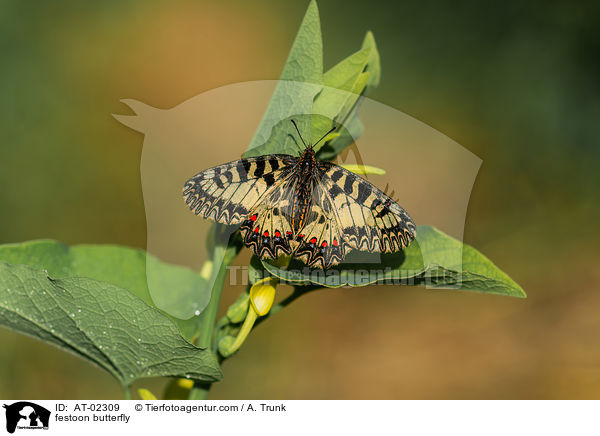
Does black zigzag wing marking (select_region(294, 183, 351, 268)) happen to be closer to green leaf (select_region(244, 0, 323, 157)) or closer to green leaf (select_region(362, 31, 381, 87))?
green leaf (select_region(244, 0, 323, 157))

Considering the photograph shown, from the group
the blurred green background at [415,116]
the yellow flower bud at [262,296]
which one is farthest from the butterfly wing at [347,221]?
the blurred green background at [415,116]

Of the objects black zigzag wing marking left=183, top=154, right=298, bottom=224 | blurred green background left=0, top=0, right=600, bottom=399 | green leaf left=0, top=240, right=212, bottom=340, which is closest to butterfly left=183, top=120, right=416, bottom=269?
black zigzag wing marking left=183, top=154, right=298, bottom=224

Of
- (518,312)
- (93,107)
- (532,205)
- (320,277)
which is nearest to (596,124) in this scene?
(532,205)

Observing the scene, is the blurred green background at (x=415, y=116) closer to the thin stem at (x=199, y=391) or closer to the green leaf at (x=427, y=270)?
the thin stem at (x=199, y=391)

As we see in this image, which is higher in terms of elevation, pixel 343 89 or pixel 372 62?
pixel 372 62

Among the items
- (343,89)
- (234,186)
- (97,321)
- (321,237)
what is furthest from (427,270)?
(97,321)
